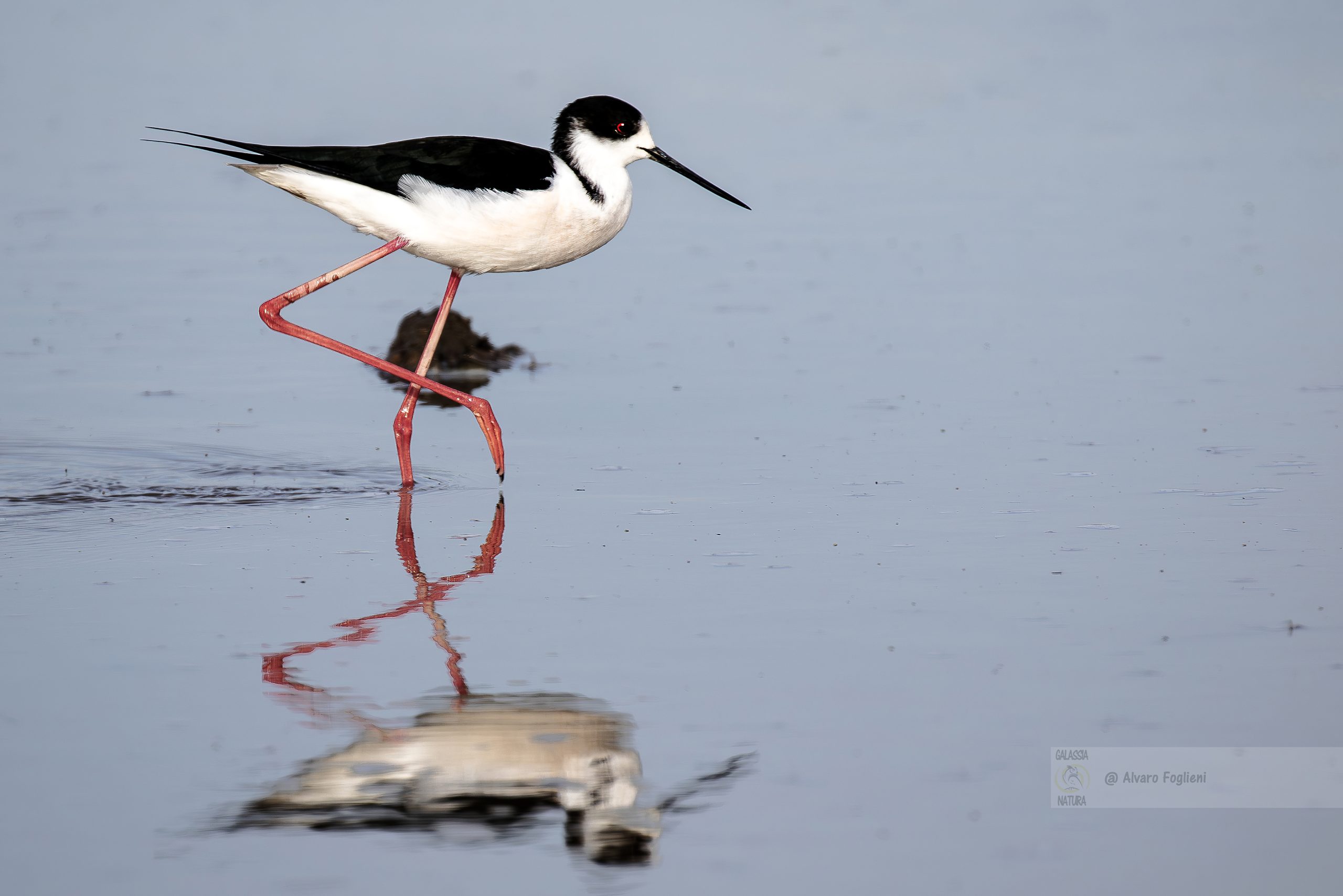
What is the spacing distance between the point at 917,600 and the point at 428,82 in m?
10.7

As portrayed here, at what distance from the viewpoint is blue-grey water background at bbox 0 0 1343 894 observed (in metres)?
4.27

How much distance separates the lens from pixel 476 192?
7398mm

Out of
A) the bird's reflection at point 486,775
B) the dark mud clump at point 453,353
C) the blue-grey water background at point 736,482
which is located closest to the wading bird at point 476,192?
the blue-grey water background at point 736,482

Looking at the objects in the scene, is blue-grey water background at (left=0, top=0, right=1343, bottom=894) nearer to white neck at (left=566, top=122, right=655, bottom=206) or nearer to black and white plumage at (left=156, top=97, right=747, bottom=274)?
black and white plumage at (left=156, top=97, right=747, bottom=274)

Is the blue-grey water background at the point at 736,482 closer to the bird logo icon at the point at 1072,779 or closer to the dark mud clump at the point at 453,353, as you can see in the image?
the bird logo icon at the point at 1072,779

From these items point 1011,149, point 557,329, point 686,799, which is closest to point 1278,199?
point 1011,149

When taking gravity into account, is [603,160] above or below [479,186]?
above

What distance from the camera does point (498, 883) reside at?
3.92 m

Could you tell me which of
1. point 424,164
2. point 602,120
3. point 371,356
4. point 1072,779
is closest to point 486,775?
point 1072,779

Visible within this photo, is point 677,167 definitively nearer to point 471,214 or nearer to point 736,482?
→ point 471,214

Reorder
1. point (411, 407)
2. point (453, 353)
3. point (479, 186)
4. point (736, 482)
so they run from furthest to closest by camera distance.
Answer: point (453, 353), point (411, 407), point (479, 186), point (736, 482)

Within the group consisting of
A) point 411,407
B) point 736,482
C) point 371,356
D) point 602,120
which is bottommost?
point 736,482

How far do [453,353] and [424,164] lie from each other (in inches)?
86.1

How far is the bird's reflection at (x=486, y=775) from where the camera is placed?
4.20m
